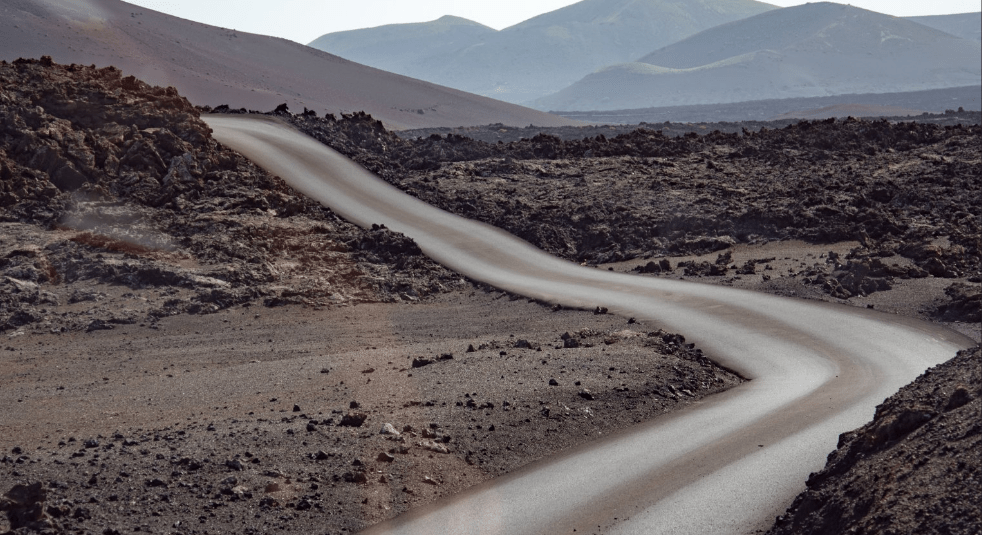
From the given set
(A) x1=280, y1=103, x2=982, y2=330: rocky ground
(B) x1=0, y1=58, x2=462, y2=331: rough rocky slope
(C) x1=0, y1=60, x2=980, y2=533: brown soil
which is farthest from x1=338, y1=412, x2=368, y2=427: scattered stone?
(A) x1=280, y1=103, x2=982, y2=330: rocky ground

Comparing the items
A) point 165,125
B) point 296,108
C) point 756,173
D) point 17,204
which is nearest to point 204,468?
point 17,204

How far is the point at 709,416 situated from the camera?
14.8 meters

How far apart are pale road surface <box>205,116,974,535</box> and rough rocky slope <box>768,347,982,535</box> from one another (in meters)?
0.93

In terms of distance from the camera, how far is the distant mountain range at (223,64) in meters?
103

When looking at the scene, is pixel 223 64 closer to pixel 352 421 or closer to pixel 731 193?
pixel 731 193

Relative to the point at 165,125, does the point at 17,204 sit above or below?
below

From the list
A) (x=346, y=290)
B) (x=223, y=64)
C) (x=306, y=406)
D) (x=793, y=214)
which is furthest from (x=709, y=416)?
(x=223, y=64)

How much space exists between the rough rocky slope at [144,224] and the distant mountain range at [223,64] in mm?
75241

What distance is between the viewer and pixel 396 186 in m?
35.7

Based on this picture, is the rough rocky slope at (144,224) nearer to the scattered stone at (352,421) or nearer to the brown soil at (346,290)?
the brown soil at (346,290)

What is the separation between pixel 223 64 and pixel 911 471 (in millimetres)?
121912

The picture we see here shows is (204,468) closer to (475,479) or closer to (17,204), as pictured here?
(475,479)

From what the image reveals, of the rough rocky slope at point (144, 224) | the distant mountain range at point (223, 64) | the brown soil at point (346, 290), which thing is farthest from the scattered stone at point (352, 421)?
the distant mountain range at point (223, 64)

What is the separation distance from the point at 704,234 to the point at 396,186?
12.3 metres
